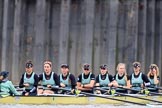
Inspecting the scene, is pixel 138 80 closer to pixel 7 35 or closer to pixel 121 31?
pixel 121 31

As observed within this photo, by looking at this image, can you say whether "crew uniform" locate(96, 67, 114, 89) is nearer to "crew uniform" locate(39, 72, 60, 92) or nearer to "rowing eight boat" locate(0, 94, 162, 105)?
"crew uniform" locate(39, 72, 60, 92)

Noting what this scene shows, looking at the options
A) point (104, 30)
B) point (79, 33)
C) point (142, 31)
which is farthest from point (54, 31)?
point (142, 31)

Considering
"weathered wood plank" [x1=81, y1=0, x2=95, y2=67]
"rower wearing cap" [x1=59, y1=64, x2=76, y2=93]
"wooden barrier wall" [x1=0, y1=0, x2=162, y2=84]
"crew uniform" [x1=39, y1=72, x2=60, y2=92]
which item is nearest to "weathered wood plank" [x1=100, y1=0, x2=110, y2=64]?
"wooden barrier wall" [x1=0, y1=0, x2=162, y2=84]

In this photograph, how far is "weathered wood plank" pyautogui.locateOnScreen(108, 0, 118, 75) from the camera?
1903cm

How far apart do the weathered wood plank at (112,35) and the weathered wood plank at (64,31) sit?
1.64 meters

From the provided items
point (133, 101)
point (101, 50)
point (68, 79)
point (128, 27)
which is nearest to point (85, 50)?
point (101, 50)

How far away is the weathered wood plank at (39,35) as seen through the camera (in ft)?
63.5

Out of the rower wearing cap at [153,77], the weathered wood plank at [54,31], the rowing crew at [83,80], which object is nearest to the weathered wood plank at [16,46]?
the weathered wood plank at [54,31]

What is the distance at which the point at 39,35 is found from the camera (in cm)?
1942

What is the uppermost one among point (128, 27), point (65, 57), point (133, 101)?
point (128, 27)

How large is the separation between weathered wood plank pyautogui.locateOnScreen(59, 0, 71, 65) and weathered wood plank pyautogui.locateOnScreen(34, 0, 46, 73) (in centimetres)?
70

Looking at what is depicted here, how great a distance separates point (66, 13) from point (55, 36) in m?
1.02

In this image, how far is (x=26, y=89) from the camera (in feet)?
46.6

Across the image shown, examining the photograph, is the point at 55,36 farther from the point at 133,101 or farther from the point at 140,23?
the point at 133,101
